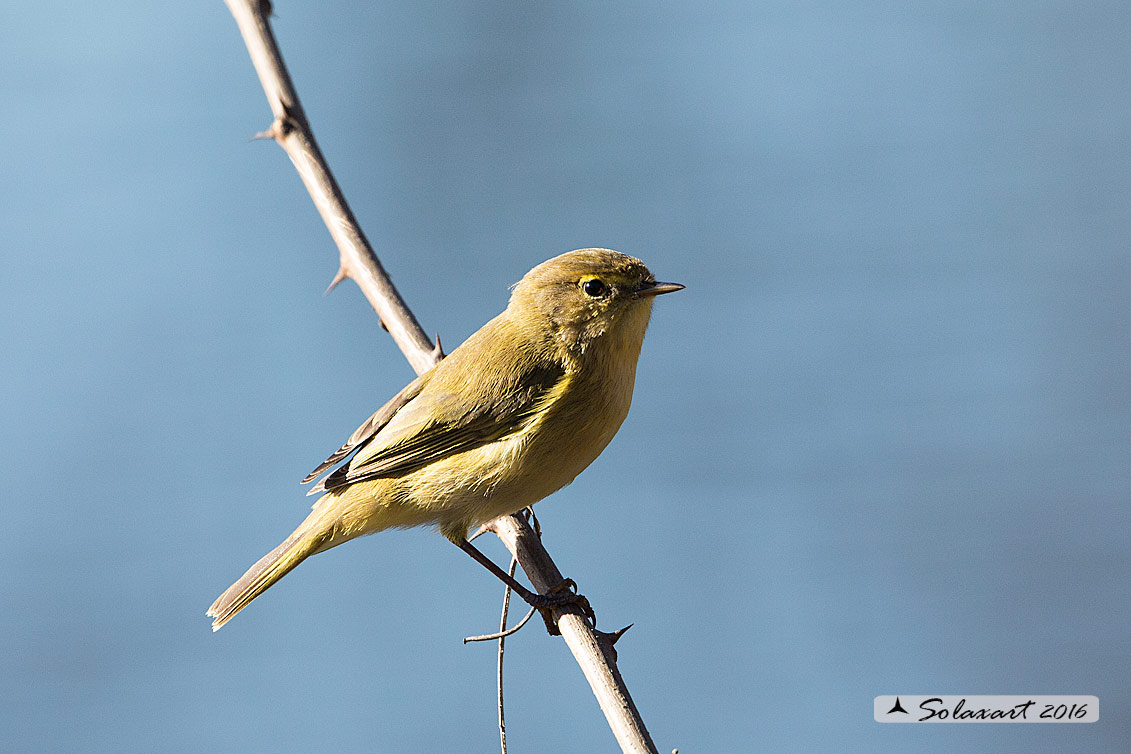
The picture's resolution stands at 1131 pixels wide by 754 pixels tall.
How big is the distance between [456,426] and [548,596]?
0.54 m

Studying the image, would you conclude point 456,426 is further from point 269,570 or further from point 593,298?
point 269,570

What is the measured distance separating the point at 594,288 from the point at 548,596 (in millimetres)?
900

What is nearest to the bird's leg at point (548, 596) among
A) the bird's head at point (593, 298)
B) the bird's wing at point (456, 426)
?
the bird's wing at point (456, 426)

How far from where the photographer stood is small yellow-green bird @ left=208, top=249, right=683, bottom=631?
2.59 meters

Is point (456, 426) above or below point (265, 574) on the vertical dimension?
above

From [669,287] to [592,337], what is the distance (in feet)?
0.87

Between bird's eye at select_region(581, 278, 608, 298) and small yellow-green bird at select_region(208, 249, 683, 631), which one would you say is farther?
bird's eye at select_region(581, 278, 608, 298)

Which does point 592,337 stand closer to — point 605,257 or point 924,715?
point 605,257

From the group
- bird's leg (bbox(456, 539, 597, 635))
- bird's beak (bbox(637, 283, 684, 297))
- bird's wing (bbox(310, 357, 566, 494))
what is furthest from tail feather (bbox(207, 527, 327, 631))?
bird's beak (bbox(637, 283, 684, 297))

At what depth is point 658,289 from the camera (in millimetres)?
2711

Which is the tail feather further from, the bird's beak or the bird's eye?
the bird's beak

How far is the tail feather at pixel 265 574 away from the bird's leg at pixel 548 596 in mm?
465

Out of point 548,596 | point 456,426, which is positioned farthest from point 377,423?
point 548,596

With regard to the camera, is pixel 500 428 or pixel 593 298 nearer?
pixel 500 428
